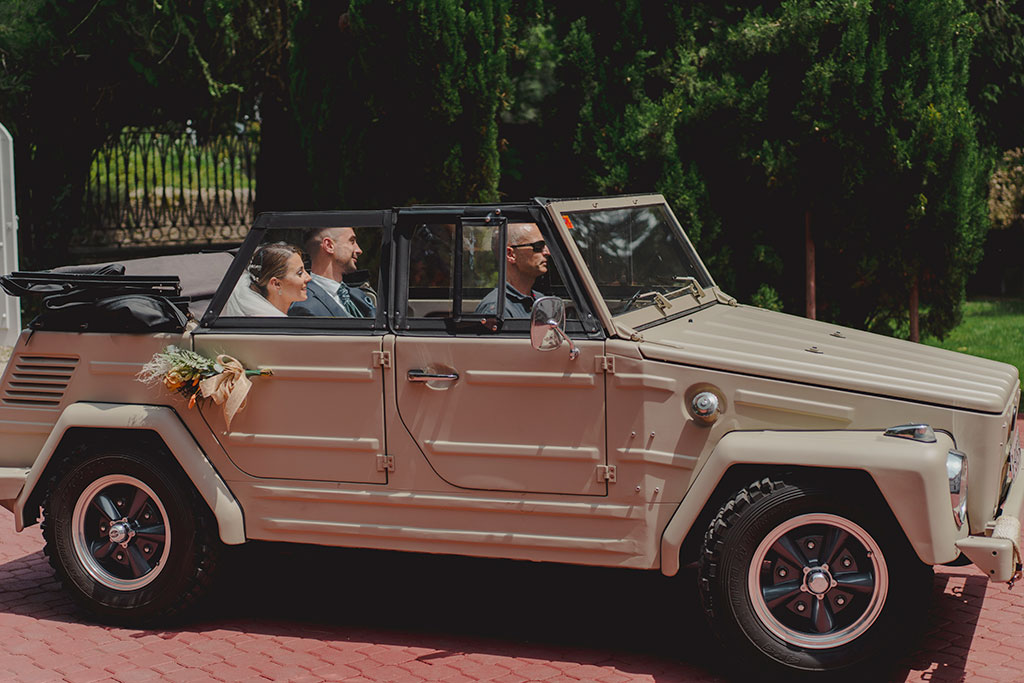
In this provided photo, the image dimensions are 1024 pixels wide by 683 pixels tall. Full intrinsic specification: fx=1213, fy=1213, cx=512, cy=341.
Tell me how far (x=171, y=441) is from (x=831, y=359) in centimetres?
292

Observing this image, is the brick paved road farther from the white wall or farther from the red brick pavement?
the white wall

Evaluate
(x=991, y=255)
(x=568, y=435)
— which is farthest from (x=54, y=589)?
(x=991, y=255)

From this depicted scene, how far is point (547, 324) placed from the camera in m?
4.75

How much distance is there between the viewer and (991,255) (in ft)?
68.2

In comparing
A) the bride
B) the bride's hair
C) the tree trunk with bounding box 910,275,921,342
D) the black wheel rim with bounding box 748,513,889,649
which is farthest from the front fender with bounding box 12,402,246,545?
the tree trunk with bounding box 910,275,921,342

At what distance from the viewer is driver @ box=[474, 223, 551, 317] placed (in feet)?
17.8

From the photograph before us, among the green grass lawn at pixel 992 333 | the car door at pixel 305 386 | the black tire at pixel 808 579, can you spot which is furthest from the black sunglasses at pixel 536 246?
the green grass lawn at pixel 992 333

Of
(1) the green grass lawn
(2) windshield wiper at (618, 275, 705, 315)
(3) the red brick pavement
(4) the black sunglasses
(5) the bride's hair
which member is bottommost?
(3) the red brick pavement

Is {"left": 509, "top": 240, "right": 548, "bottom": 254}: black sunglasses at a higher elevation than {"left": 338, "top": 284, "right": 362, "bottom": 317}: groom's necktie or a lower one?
higher

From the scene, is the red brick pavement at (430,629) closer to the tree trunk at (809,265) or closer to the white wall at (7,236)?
the tree trunk at (809,265)

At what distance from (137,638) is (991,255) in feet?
60.4

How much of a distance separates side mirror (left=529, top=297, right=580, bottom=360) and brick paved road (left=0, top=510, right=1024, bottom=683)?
1.37 m

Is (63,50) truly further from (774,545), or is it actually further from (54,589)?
(774,545)

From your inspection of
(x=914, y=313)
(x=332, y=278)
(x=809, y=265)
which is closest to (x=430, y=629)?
(x=332, y=278)
